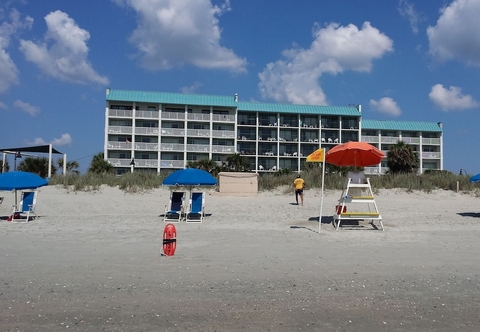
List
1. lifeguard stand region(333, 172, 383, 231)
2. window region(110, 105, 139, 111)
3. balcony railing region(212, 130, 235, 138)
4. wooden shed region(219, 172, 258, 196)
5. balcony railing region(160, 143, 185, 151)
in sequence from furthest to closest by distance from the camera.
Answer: balcony railing region(212, 130, 235, 138), window region(110, 105, 139, 111), balcony railing region(160, 143, 185, 151), wooden shed region(219, 172, 258, 196), lifeguard stand region(333, 172, 383, 231)

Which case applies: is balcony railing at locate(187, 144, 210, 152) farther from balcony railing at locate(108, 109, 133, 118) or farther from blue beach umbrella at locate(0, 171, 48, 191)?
blue beach umbrella at locate(0, 171, 48, 191)

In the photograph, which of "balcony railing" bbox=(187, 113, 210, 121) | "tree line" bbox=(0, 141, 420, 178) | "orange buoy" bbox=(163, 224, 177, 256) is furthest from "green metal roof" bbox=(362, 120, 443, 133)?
"orange buoy" bbox=(163, 224, 177, 256)

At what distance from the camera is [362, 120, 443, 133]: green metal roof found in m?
69.5

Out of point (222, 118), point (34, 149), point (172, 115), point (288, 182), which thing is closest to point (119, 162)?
point (172, 115)

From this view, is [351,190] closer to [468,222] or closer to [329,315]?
[468,222]

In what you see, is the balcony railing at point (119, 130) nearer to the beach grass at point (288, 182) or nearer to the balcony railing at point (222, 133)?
the balcony railing at point (222, 133)

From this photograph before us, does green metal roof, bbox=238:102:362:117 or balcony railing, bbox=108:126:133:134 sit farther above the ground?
green metal roof, bbox=238:102:362:117

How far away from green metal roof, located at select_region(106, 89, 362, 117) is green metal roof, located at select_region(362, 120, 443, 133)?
4415 mm

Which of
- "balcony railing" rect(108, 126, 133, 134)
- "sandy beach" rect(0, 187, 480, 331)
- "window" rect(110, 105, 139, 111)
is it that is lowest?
"sandy beach" rect(0, 187, 480, 331)

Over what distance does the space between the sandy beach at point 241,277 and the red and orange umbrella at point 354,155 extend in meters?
2.07

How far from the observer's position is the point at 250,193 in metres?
24.5

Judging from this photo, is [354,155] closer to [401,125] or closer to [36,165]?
[36,165]

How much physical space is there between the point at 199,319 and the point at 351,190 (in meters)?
10.3

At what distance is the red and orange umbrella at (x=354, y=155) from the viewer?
44.1 feet
